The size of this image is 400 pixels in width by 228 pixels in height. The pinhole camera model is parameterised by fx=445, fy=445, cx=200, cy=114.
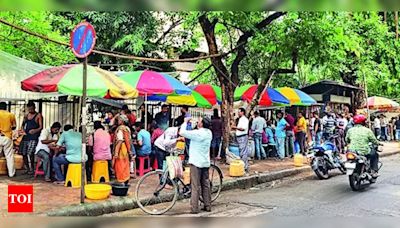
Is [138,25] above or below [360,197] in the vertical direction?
above

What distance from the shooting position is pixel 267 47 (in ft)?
43.2

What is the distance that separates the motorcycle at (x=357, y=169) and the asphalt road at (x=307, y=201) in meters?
0.22

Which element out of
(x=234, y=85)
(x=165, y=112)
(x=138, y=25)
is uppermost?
(x=138, y=25)

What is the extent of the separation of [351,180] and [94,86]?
5925 mm

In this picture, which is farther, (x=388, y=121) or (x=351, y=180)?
(x=388, y=121)

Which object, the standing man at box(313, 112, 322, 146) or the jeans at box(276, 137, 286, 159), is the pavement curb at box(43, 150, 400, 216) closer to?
the jeans at box(276, 137, 286, 159)

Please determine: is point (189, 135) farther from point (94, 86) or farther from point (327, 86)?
point (327, 86)

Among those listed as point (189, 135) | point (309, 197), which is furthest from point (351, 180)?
point (189, 135)

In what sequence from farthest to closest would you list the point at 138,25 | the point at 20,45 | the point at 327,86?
the point at 327,86 → the point at 138,25 → the point at 20,45

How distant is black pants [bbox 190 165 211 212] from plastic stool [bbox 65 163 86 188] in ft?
8.98

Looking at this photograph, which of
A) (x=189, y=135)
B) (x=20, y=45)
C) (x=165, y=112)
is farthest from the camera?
(x=20, y=45)

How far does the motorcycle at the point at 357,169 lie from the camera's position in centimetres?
982

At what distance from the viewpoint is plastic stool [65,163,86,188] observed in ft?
30.2

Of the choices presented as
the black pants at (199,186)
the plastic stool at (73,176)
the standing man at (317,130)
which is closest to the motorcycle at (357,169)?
the black pants at (199,186)
